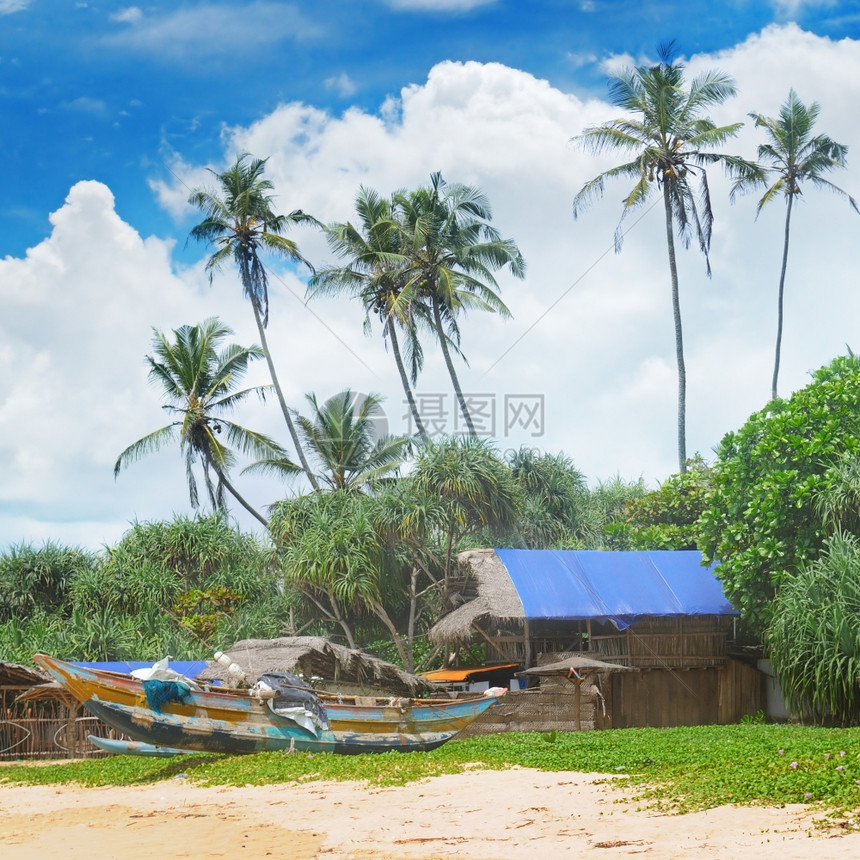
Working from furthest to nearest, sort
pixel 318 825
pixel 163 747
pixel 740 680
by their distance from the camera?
1. pixel 740 680
2. pixel 163 747
3. pixel 318 825

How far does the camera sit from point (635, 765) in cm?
1146

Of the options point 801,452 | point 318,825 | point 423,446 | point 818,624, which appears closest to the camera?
point 318,825

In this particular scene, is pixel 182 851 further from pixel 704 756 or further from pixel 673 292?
pixel 673 292

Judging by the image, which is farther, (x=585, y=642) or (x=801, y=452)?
(x=585, y=642)

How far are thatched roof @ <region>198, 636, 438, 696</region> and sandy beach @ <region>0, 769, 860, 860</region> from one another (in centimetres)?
384

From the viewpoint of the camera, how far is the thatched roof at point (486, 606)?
19906 mm

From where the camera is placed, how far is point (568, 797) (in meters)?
10.0

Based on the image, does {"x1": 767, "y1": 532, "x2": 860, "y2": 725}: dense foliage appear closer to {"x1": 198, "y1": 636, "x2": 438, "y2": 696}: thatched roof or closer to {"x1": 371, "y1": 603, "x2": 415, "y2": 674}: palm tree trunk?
{"x1": 198, "y1": 636, "x2": 438, "y2": 696}: thatched roof

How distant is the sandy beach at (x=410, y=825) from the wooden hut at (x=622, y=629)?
778 cm

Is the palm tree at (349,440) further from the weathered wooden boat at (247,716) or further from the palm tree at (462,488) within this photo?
the weathered wooden boat at (247,716)

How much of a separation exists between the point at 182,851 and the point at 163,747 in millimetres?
6137

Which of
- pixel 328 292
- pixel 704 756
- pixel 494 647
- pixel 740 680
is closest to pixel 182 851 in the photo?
pixel 704 756

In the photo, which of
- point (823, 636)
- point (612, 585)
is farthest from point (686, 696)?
point (823, 636)

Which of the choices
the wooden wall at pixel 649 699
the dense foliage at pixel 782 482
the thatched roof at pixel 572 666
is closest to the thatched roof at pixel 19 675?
the wooden wall at pixel 649 699
